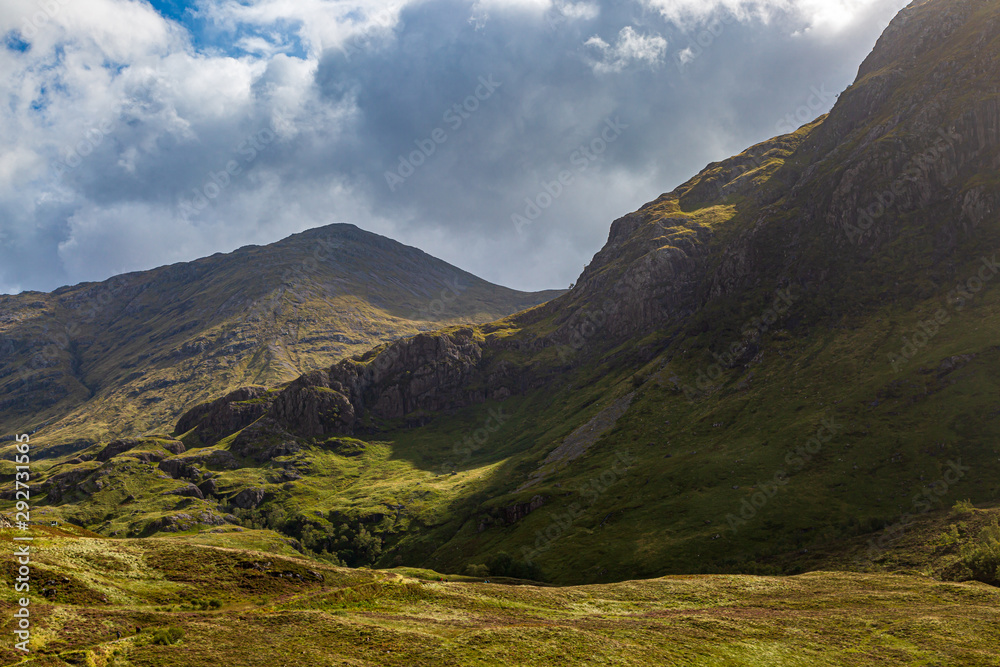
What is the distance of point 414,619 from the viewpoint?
51.5m

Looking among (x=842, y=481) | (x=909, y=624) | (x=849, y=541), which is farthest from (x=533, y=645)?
(x=842, y=481)

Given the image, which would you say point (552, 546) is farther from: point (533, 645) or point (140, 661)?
point (140, 661)

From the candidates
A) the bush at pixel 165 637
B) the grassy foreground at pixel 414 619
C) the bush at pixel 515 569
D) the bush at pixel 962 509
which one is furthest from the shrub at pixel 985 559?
the bush at pixel 165 637

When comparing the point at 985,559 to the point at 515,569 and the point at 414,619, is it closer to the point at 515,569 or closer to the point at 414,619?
the point at 414,619

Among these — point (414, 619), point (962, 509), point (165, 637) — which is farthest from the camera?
point (962, 509)

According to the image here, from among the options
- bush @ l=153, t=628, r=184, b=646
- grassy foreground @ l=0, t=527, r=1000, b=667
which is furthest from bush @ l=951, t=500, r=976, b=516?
bush @ l=153, t=628, r=184, b=646

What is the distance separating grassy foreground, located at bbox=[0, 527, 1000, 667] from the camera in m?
41.0

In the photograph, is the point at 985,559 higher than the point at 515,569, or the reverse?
the point at 985,559

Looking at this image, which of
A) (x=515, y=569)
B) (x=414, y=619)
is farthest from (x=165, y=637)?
(x=515, y=569)

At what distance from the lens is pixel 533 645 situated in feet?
149

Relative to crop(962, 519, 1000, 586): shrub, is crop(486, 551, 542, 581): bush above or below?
below

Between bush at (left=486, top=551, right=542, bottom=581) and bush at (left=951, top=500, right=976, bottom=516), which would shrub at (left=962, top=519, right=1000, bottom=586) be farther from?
bush at (left=486, top=551, right=542, bottom=581)

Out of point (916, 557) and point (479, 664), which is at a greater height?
point (479, 664)

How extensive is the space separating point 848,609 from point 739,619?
52.4 feet
